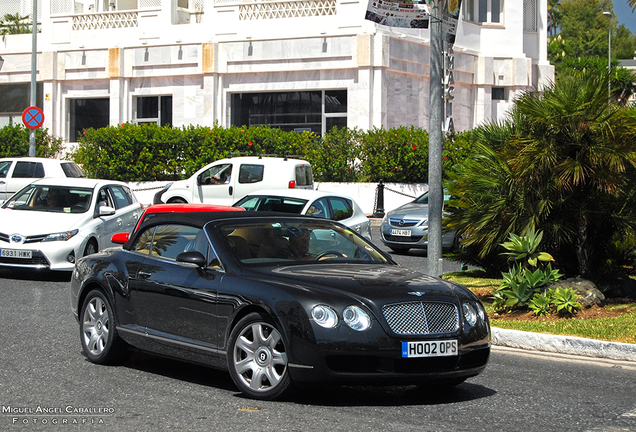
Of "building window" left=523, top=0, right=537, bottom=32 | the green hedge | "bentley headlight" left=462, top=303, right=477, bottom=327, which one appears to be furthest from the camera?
"building window" left=523, top=0, right=537, bottom=32

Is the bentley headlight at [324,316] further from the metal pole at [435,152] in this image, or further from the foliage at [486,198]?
the metal pole at [435,152]

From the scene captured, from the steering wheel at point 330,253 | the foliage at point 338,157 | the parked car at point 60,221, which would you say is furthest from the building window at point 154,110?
the steering wheel at point 330,253

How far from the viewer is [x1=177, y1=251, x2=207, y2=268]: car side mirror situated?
6.72m

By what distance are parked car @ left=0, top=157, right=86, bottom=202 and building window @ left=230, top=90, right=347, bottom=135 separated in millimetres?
11983

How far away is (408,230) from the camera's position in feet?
58.7

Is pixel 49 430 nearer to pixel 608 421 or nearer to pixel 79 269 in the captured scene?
pixel 79 269

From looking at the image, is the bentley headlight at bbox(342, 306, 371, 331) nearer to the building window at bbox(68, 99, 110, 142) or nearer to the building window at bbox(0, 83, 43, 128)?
the building window at bbox(68, 99, 110, 142)

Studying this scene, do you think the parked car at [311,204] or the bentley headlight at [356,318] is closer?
the bentley headlight at [356,318]

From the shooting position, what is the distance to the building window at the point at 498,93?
39.7 meters

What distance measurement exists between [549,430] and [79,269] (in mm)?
4585

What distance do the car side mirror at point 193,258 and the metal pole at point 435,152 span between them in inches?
217

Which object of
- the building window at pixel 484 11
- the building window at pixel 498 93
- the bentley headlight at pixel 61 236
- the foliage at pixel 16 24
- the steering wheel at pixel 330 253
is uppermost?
the foliage at pixel 16 24

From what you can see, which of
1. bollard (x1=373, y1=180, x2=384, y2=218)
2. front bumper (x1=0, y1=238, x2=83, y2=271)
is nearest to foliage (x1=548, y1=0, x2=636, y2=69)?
bollard (x1=373, y1=180, x2=384, y2=218)

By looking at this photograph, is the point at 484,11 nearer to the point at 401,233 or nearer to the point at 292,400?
the point at 401,233
